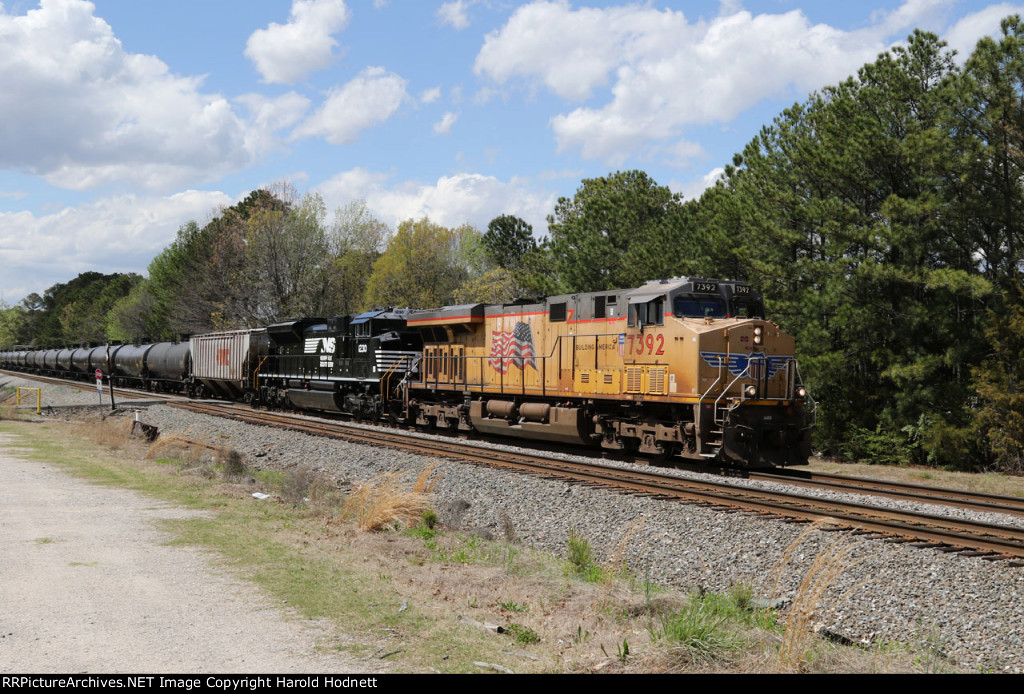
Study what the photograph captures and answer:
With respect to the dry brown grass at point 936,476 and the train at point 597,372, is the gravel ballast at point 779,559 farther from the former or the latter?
the dry brown grass at point 936,476

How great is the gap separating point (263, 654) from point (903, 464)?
2273 cm

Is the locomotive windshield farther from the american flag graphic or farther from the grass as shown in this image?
the grass

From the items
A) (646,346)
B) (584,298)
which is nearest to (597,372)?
(646,346)

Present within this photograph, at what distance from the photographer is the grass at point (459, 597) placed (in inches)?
227

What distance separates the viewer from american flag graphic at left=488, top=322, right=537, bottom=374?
19.9m

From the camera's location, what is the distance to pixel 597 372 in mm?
17688

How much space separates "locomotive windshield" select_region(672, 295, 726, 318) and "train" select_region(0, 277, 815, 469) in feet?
0.07

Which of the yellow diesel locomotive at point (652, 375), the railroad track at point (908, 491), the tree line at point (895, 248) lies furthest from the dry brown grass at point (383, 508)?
the tree line at point (895, 248)

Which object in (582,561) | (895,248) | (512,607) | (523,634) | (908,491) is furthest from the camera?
(895,248)

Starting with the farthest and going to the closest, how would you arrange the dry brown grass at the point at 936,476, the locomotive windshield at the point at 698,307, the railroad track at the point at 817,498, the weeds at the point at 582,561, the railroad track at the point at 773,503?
the dry brown grass at the point at 936,476 < the locomotive windshield at the point at 698,307 < the railroad track at the point at 817,498 < the railroad track at the point at 773,503 < the weeds at the point at 582,561

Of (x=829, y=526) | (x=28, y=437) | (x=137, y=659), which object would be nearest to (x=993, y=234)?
(x=829, y=526)

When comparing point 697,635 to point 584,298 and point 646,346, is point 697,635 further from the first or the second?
point 584,298

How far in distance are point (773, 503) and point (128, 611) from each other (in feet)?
28.4

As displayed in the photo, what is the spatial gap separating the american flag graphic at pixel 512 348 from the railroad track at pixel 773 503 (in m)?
2.26
